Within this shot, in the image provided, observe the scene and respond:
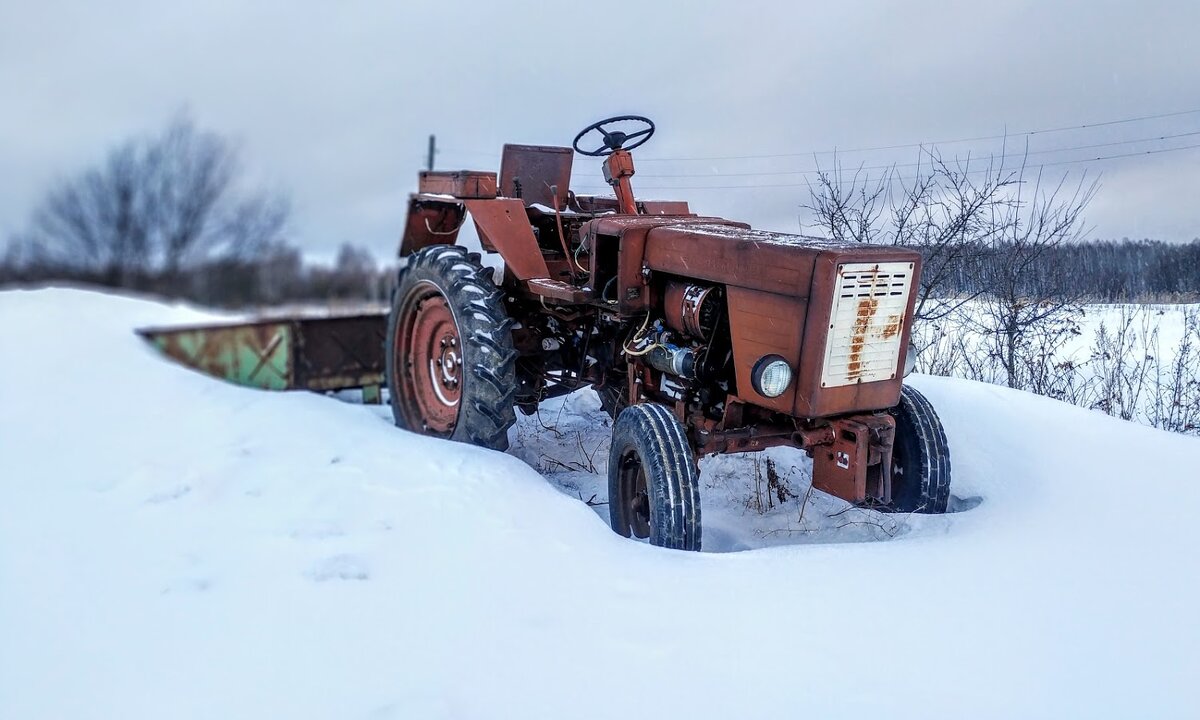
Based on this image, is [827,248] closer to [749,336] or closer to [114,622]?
[749,336]

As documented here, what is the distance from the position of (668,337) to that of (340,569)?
1.61 metres

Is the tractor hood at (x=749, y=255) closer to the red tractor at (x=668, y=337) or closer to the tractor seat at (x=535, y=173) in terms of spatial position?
the red tractor at (x=668, y=337)

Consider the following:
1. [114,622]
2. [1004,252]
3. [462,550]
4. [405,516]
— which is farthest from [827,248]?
[1004,252]

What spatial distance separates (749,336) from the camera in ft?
9.40

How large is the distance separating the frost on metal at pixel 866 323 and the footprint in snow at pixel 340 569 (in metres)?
1.67

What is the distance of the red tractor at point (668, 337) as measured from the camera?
2715mm

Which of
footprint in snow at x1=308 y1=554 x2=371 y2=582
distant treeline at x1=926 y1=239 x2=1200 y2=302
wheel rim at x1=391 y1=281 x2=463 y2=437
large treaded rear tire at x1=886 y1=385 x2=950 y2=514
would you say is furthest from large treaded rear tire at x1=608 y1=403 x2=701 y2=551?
distant treeline at x1=926 y1=239 x2=1200 y2=302

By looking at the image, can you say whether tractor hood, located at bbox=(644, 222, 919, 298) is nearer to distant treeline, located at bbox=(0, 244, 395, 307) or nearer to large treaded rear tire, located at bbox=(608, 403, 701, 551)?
large treaded rear tire, located at bbox=(608, 403, 701, 551)

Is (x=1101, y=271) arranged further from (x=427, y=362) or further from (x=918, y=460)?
(x=427, y=362)

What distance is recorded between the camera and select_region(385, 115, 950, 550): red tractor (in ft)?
8.91

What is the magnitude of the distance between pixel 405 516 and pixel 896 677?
5.76ft

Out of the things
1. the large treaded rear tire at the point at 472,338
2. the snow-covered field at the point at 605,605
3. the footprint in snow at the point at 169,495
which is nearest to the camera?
the snow-covered field at the point at 605,605

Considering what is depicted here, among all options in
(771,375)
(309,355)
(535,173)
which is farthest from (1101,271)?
(309,355)

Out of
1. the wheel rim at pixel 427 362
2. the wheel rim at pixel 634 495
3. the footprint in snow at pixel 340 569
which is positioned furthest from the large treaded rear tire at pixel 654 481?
the wheel rim at pixel 427 362
